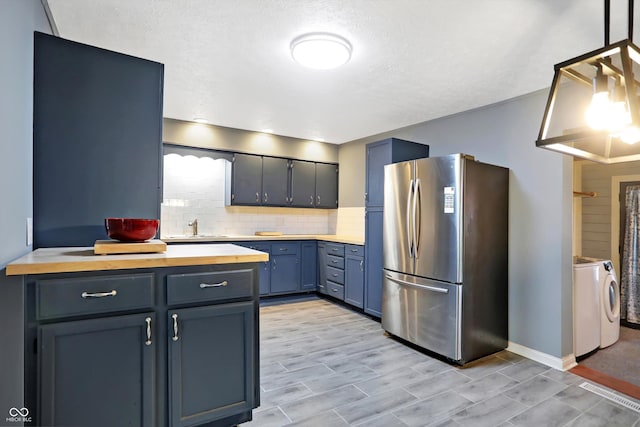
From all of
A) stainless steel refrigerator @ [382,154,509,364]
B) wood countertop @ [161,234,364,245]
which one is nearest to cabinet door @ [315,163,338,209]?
wood countertop @ [161,234,364,245]

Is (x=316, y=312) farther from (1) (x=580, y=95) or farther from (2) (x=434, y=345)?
(1) (x=580, y=95)

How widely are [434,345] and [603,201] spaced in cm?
353

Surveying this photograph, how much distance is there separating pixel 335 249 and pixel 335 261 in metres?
0.17

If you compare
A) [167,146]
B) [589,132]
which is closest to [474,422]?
[589,132]

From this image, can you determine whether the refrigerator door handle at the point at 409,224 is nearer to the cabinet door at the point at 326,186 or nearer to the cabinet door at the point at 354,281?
the cabinet door at the point at 354,281

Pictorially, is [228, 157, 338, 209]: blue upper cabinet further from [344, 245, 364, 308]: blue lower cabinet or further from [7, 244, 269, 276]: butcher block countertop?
[7, 244, 269, 276]: butcher block countertop

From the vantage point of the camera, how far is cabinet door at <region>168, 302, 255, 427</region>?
172cm

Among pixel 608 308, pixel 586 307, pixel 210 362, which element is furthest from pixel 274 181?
pixel 608 308

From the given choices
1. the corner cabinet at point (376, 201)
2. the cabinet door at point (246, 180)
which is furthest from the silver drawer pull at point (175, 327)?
the cabinet door at point (246, 180)

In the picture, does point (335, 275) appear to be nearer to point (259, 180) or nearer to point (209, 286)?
point (259, 180)

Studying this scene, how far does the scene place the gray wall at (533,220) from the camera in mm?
3000

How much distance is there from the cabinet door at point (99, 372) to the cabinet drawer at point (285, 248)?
130 inches

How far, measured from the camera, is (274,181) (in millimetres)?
5238

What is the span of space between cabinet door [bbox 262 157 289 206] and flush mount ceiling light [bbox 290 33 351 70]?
2.70 m
